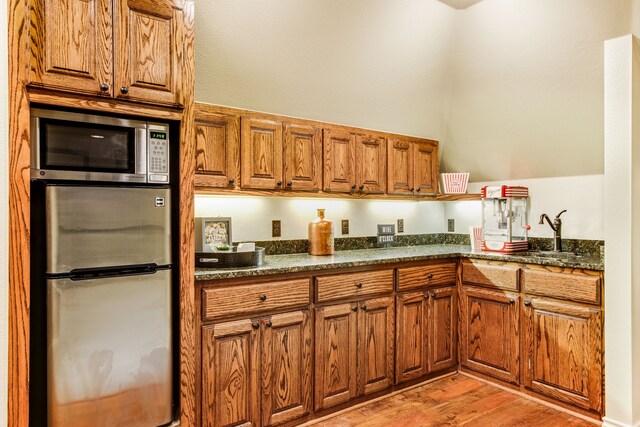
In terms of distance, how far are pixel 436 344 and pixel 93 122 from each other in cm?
285

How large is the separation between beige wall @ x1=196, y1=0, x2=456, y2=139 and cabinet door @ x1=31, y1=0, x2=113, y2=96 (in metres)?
0.70

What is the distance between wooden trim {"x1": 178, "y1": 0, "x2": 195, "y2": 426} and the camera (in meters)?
2.16

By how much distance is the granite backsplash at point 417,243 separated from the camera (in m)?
3.24

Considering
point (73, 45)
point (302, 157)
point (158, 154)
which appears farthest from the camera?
point (302, 157)

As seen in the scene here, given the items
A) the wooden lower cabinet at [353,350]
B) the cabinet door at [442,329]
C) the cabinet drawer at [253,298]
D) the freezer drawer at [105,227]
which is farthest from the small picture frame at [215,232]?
the cabinet door at [442,329]

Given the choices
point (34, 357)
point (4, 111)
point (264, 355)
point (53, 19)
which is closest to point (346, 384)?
point (264, 355)

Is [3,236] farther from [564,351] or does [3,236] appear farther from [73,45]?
[564,351]

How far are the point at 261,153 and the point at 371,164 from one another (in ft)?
3.48

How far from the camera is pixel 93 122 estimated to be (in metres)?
1.95

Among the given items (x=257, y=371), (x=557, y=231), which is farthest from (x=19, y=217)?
(x=557, y=231)

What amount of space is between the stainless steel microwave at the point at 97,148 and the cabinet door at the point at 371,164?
173 cm

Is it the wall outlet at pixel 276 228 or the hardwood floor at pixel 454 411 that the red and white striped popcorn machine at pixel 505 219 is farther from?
the wall outlet at pixel 276 228

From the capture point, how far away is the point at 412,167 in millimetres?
3846

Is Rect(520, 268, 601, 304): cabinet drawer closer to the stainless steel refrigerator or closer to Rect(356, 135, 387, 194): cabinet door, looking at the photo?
Rect(356, 135, 387, 194): cabinet door
